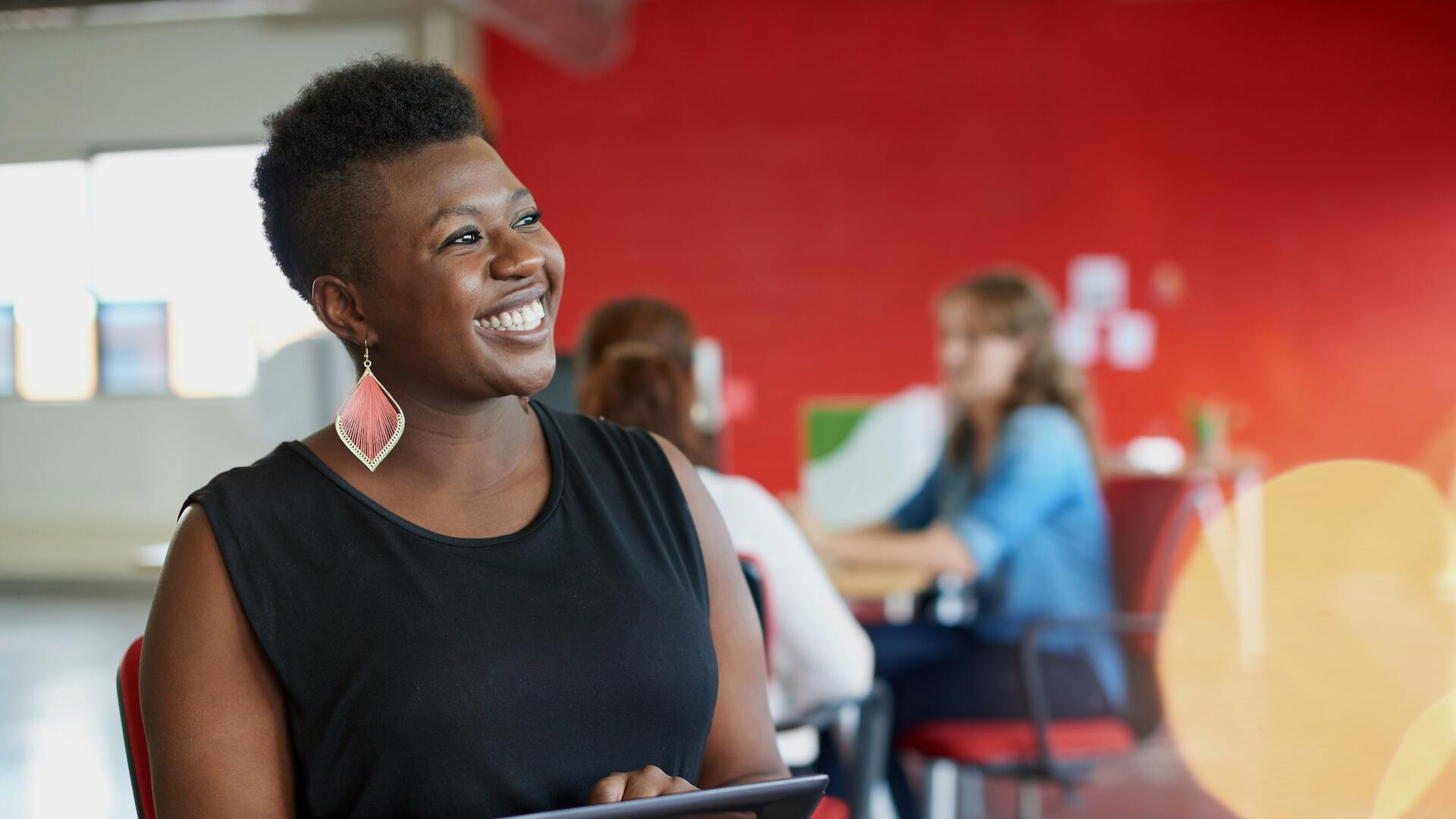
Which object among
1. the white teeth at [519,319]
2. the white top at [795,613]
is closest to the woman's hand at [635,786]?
the white teeth at [519,319]

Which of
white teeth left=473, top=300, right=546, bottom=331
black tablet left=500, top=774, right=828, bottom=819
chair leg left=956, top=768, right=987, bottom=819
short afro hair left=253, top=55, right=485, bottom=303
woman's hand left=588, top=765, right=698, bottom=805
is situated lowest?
chair leg left=956, top=768, right=987, bottom=819

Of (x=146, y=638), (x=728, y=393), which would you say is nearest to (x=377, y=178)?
(x=146, y=638)

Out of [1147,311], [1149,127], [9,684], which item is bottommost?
[9,684]

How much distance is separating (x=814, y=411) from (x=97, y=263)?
586 centimetres

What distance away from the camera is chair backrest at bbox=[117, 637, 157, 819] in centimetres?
116

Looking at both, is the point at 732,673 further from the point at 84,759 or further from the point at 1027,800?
the point at 84,759

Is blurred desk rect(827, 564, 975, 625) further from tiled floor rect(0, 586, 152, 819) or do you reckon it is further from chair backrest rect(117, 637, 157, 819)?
chair backrest rect(117, 637, 157, 819)

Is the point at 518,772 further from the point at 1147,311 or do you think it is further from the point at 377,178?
the point at 1147,311

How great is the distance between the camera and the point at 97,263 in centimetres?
791

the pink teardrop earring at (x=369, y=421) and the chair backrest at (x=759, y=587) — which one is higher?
the pink teardrop earring at (x=369, y=421)

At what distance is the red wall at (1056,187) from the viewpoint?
689cm

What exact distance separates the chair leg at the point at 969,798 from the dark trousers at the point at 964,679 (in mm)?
365

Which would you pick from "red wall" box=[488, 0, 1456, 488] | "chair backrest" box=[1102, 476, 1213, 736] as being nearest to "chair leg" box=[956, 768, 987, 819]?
"chair backrest" box=[1102, 476, 1213, 736]

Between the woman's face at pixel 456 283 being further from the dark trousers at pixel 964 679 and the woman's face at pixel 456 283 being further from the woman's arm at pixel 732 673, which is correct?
the dark trousers at pixel 964 679
